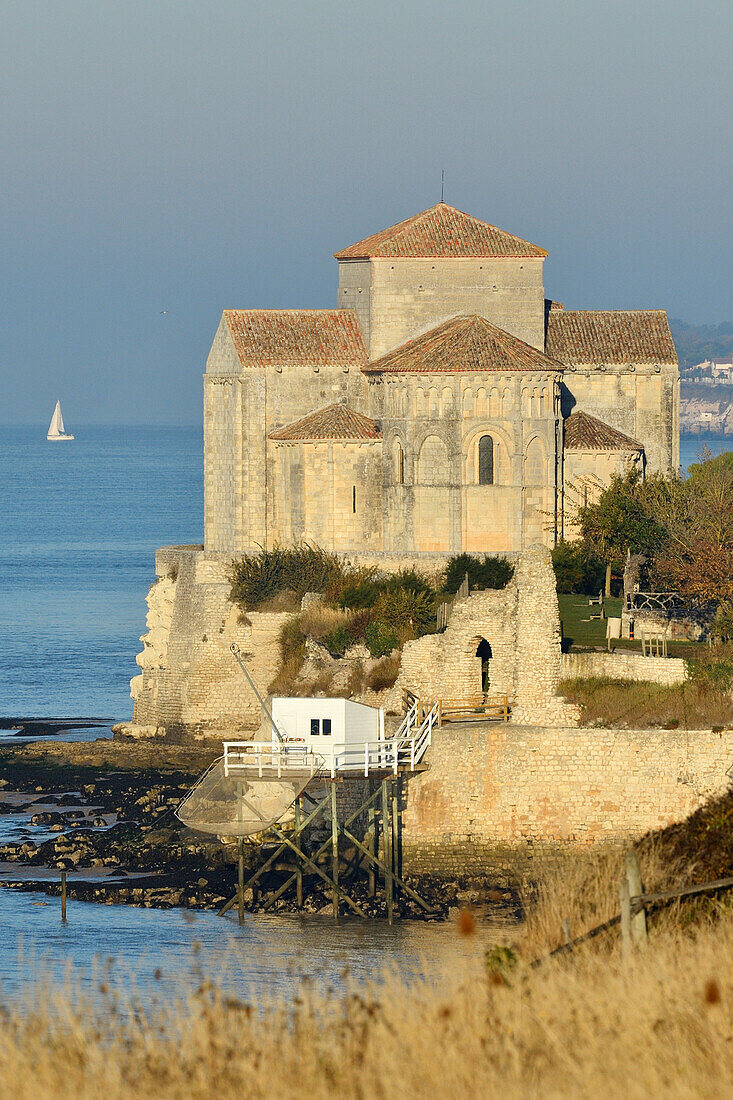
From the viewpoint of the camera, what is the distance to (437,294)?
49.9 metres

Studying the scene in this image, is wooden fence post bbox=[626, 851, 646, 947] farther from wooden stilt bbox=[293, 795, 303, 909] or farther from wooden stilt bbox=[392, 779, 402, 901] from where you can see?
wooden stilt bbox=[392, 779, 402, 901]

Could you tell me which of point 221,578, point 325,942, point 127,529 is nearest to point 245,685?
point 221,578

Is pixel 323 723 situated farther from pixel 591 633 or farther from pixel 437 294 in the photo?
pixel 437 294

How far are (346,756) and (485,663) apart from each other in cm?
984

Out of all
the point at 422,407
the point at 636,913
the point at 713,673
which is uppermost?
the point at 422,407

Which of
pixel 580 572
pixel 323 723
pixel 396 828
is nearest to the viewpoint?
pixel 396 828

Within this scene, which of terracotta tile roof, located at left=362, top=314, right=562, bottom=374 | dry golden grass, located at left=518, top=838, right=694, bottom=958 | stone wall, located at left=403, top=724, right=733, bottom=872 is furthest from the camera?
terracotta tile roof, located at left=362, top=314, right=562, bottom=374

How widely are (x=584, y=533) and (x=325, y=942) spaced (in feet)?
66.7

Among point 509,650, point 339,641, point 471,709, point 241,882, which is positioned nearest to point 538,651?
point 471,709

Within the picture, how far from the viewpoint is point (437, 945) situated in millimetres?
27656

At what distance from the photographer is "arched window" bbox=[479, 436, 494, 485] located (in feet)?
157

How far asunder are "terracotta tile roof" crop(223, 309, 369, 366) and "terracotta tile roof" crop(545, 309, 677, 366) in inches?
200

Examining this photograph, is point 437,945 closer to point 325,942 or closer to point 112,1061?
point 325,942

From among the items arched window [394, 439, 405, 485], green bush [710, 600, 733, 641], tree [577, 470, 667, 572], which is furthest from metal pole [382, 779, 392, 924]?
arched window [394, 439, 405, 485]
